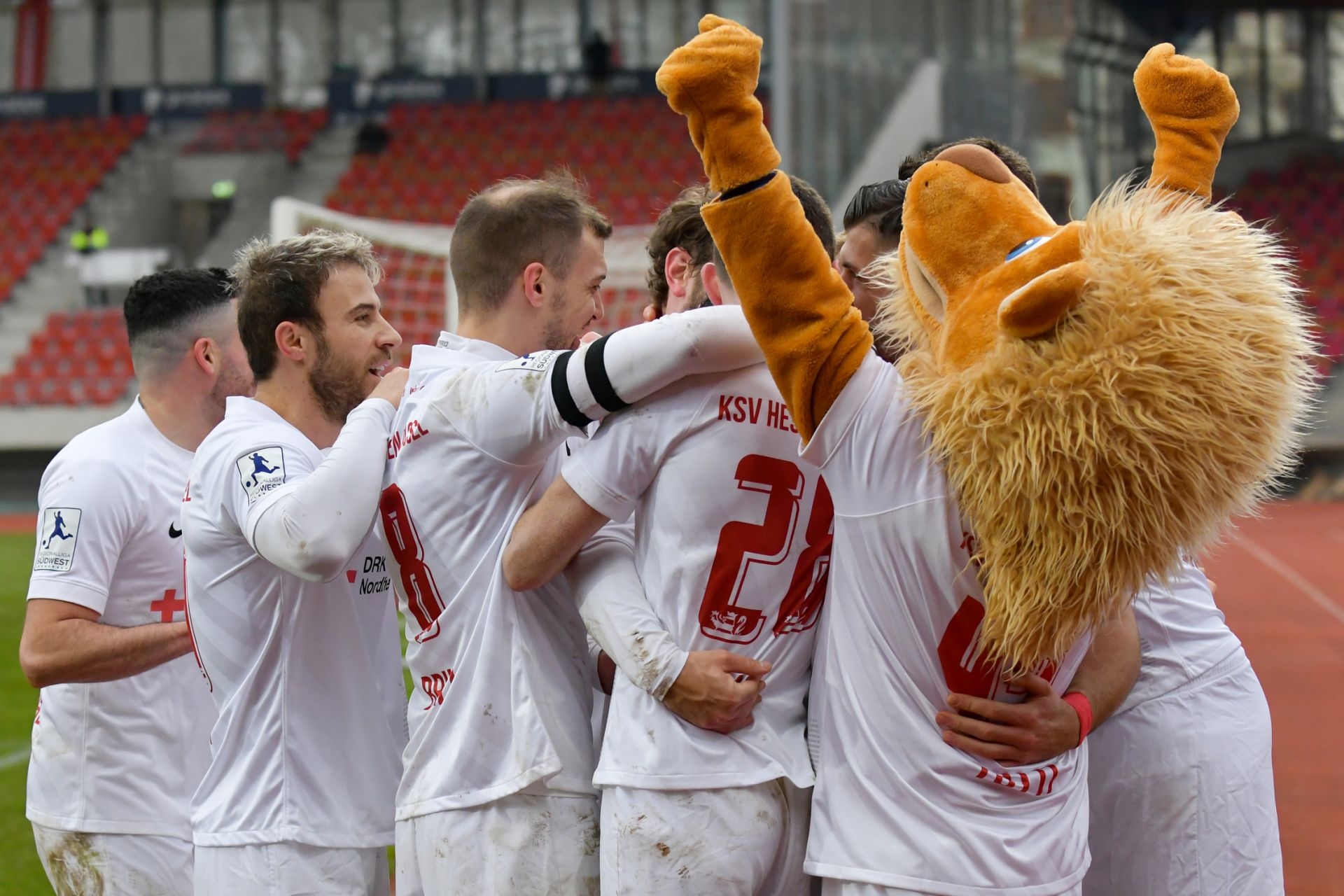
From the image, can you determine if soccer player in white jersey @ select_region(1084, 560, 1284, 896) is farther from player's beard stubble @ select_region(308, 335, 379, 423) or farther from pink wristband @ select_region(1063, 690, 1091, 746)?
player's beard stubble @ select_region(308, 335, 379, 423)

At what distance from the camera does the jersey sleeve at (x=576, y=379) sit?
6.43 ft

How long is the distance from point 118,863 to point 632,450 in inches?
64.1

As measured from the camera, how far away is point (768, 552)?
6.62 feet

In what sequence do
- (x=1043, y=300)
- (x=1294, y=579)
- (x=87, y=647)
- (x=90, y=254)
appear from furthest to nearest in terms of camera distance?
1. (x=90, y=254)
2. (x=1294, y=579)
3. (x=87, y=647)
4. (x=1043, y=300)

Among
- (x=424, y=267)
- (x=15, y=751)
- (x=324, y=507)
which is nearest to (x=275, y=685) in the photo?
Result: (x=324, y=507)

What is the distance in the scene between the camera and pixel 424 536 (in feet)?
7.47

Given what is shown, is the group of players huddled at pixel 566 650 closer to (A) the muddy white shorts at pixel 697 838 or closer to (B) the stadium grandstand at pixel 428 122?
(A) the muddy white shorts at pixel 697 838

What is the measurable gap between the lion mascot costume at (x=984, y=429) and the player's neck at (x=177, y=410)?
1.72 metres

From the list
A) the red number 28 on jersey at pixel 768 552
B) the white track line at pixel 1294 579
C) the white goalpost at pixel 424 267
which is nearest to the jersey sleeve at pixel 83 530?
the red number 28 on jersey at pixel 768 552

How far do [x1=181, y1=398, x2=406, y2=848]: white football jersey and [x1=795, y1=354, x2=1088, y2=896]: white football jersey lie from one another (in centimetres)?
96

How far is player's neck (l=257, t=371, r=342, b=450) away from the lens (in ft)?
8.57

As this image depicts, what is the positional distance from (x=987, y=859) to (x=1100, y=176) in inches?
708

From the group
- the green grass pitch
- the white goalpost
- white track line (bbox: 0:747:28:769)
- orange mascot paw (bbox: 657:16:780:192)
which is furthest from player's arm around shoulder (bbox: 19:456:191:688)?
the white goalpost

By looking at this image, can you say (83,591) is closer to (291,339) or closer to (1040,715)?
(291,339)
